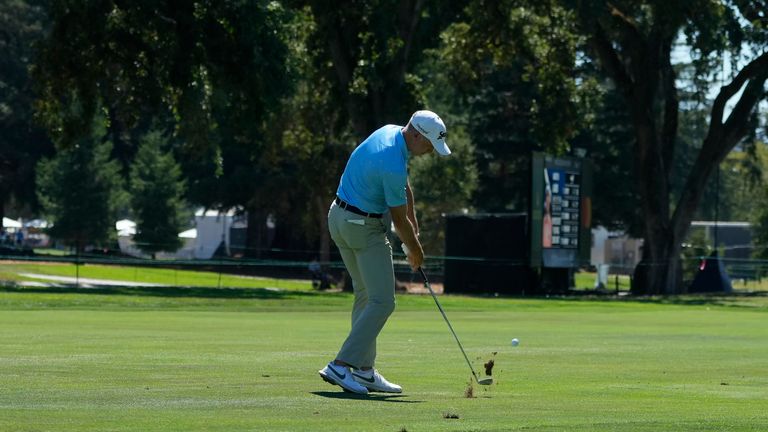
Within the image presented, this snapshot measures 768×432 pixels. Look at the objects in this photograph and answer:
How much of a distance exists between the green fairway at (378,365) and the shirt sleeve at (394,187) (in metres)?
1.39

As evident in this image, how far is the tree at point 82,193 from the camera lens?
79125mm

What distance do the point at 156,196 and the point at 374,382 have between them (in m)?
68.6

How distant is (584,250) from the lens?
156ft

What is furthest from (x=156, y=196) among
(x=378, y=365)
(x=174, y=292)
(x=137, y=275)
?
(x=378, y=365)

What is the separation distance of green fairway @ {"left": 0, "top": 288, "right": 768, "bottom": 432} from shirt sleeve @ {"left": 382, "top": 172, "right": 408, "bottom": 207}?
4.55ft

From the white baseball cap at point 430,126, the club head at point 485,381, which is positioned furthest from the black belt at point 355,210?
the club head at point 485,381

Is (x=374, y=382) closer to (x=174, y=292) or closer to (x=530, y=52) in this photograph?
(x=174, y=292)

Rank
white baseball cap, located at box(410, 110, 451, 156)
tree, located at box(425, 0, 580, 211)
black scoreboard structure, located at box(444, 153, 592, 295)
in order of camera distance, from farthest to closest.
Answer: black scoreboard structure, located at box(444, 153, 592, 295) < tree, located at box(425, 0, 580, 211) < white baseball cap, located at box(410, 110, 451, 156)

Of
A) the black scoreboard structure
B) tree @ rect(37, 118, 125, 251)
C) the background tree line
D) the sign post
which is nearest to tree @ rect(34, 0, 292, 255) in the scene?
the background tree line

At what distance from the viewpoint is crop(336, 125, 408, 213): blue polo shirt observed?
10406mm

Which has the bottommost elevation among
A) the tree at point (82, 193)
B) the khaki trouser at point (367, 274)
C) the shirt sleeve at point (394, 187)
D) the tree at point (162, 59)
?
the khaki trouser at point (367, 274)

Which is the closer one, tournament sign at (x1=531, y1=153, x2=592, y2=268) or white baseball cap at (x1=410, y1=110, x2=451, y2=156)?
white baseball cap at (x1=410, y1=110, x2=451, y2=156)

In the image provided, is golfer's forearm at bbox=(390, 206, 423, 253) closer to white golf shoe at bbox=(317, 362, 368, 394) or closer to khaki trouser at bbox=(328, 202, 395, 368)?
khaki trouser at bbox=(328, 202, 395, 368)

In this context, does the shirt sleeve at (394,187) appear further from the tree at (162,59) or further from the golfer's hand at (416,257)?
the tree at (162,59)
